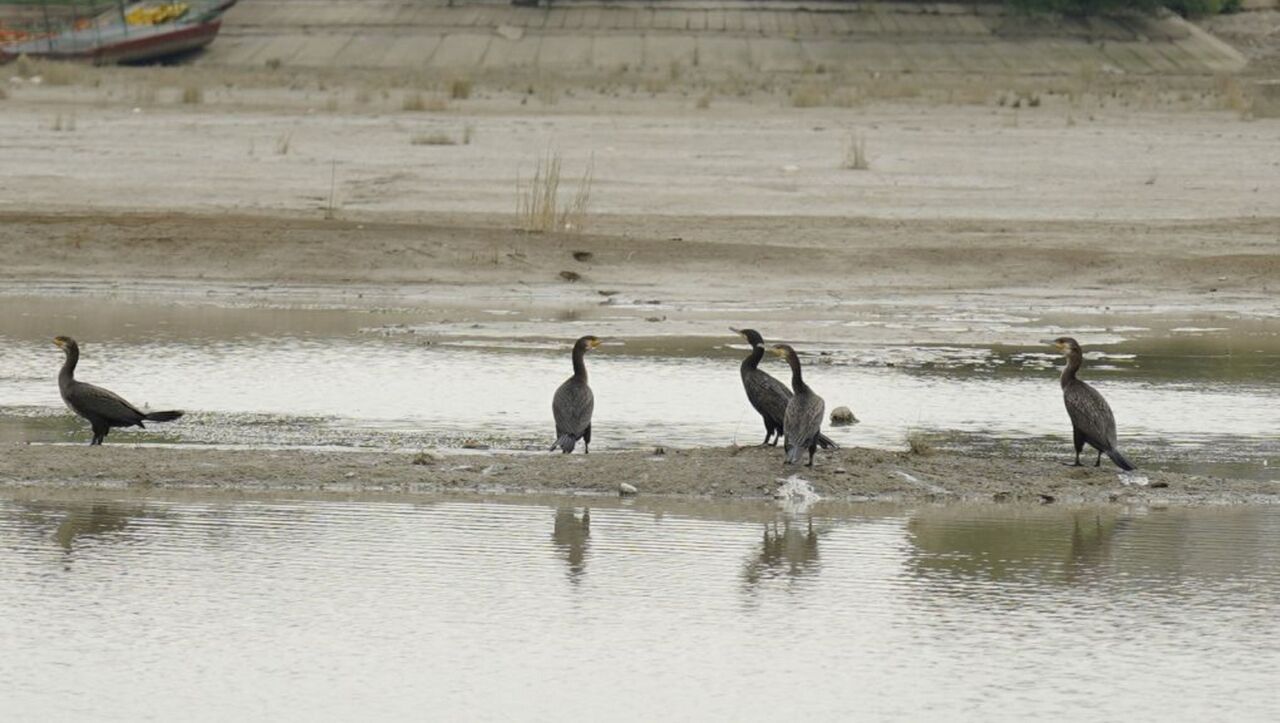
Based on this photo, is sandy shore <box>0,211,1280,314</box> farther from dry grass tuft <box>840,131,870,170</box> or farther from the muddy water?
dry grass tuft <box>840,131,870,170</box>

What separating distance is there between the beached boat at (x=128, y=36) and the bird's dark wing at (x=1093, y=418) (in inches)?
2060

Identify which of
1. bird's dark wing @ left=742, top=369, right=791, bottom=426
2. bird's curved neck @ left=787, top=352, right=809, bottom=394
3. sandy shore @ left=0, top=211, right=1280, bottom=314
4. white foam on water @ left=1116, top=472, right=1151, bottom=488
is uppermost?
sandy shore @ left=0, top=211, right=1280, bottom=314

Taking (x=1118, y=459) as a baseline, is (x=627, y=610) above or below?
below

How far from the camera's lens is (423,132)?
124 feet

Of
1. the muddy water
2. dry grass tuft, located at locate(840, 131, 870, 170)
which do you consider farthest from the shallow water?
dry grass tuft, located at locate(840, 131, 870, 170)

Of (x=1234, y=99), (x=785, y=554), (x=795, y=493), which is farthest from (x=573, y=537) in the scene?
(x=1234, y=99)

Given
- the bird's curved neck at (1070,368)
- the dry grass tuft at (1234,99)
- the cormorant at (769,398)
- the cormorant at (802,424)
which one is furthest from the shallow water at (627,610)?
the dry grass tuft at (1234,99)

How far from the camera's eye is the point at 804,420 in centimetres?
1210

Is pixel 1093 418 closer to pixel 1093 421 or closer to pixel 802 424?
pixel 1093 421

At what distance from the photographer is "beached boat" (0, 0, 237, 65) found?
61.7 metres

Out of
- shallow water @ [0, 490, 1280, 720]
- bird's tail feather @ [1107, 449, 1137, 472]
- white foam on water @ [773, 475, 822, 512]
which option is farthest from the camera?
bird's tail feather @ [1107, 449, 1137, 472]

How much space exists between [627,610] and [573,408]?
137 inches

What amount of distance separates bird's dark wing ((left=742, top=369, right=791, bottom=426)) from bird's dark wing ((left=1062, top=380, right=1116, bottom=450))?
170 cm

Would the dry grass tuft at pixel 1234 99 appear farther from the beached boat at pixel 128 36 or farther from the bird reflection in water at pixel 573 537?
the bird reflection in water at pixel 573 537
